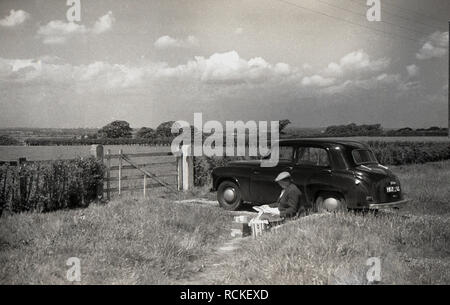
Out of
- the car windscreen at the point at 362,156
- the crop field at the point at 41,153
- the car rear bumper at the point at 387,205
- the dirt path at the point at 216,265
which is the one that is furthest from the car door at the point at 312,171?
the crop field at the point at 41,153

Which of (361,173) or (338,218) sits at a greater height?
(361,173)

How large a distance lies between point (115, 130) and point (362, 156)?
861 inches

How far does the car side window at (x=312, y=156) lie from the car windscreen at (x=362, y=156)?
0.61 metres

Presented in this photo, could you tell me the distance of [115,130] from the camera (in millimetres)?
29172

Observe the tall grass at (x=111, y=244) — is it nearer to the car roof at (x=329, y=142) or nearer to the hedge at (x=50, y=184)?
the hedge at (x=50, y=184)

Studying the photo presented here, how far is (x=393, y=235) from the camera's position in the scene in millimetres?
7762

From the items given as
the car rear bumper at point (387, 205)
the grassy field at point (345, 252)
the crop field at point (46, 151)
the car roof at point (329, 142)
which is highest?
the car roof at point (329, 142)

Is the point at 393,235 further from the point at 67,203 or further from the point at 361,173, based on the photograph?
the point at 67,203

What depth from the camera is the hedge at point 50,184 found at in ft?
34.1

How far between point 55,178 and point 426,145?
30.5m

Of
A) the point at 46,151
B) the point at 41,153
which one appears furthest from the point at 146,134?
the point at 41,153

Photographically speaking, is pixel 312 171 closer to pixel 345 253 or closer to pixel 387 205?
pixel 387 205

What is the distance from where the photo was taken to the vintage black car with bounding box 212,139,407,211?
9.14 m
